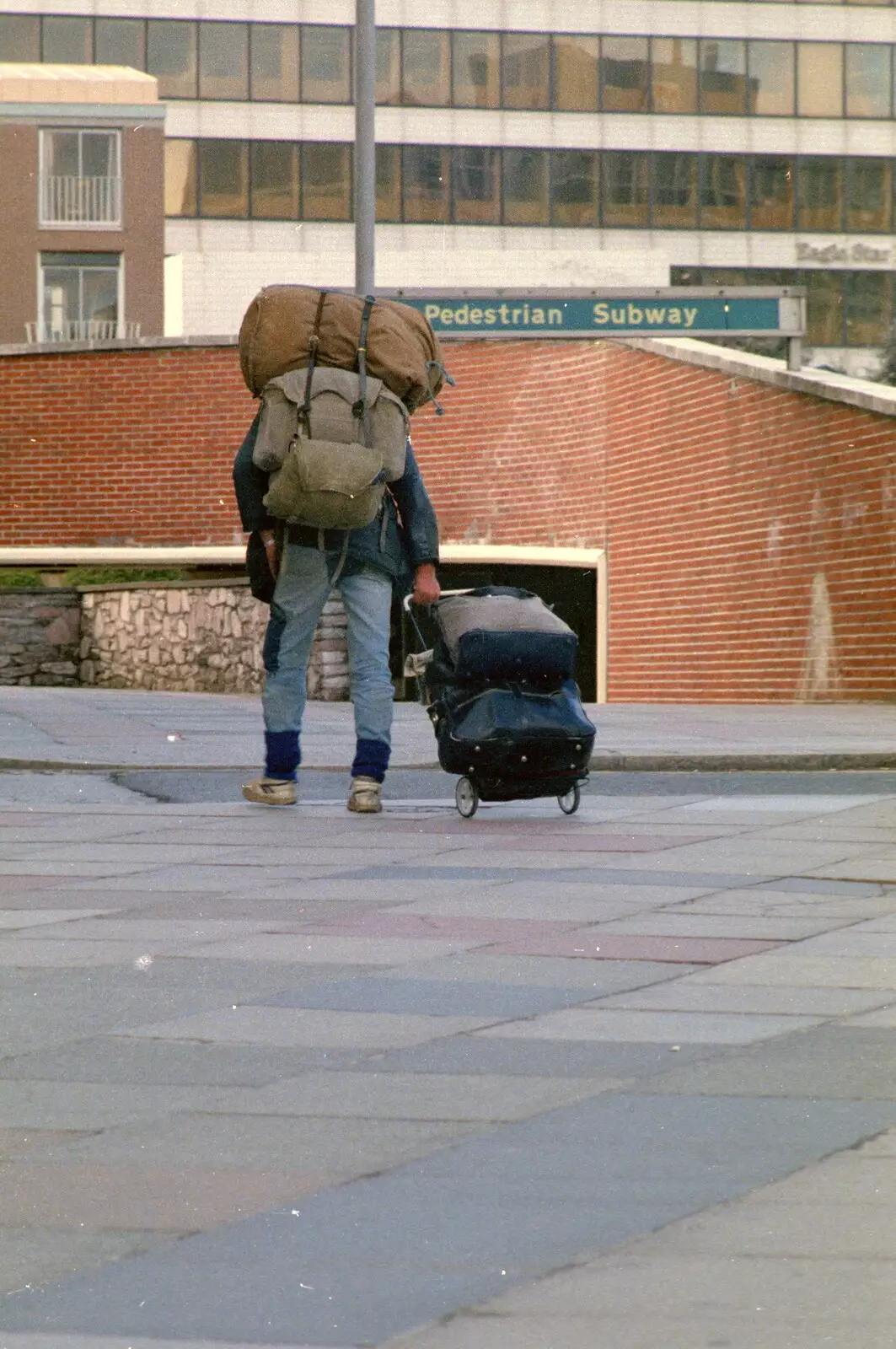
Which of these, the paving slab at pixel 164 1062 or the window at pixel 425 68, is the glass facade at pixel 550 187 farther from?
the paving slab at pixel 164 1062

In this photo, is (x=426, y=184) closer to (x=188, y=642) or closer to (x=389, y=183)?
(x=389, y=183)

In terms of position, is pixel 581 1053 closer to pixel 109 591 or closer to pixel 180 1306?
pixel 180 1306

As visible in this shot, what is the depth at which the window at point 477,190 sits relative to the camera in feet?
167

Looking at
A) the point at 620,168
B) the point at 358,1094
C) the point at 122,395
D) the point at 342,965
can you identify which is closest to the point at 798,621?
the point at 122,395

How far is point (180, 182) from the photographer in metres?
50.1

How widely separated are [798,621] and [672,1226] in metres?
16.4

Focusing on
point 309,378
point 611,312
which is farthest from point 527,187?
point 309,378

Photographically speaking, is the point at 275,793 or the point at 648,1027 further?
the point at 275,793

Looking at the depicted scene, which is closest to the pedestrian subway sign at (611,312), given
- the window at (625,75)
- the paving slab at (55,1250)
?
the paving slab at (55,1250)

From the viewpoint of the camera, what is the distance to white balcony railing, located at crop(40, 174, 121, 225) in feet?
146

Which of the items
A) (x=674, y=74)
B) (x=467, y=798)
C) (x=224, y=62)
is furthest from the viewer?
(x=674, y=74)

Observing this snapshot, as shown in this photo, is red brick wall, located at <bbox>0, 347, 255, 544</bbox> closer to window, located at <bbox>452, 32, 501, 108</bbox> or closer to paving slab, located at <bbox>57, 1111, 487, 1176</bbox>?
paving slab, located at <bbox>57, 1111, 487, 1176</bbox>

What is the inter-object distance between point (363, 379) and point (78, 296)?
38.9 meters

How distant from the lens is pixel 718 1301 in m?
2.62
